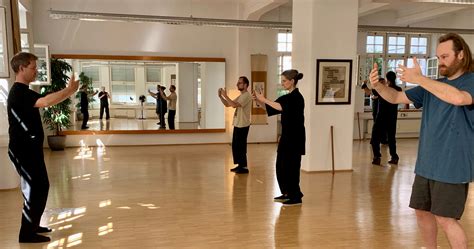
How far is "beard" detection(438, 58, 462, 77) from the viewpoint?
2355 mm

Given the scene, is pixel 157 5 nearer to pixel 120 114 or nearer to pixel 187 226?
pixel 120 114

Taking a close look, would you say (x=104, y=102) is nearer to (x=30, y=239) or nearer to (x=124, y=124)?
(x=124, y=124)

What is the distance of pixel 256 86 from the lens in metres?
9.69

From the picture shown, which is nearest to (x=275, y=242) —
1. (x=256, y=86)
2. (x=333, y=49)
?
(x=333, y=49)

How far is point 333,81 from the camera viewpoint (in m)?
6.41

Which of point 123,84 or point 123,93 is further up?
point 123,84

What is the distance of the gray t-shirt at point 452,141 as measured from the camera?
236cm

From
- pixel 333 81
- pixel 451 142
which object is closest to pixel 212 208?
pixel 451 142

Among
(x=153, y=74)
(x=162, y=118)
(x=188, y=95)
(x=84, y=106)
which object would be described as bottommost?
(x=162, y=118)

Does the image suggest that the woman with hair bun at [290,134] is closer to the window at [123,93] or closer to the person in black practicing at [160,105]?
the person in black practicing at [160,105]

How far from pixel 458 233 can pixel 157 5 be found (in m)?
8.13

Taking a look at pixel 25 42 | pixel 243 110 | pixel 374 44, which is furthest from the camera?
pixel 374 44

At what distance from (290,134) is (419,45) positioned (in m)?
8.79

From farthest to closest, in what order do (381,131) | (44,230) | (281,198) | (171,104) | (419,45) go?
(419,45) → (171,104) → (381,131) → (281,198) → (44,230)
